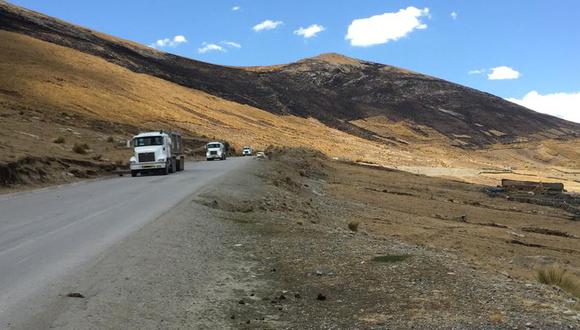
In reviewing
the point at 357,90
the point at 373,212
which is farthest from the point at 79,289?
the point at 357,90

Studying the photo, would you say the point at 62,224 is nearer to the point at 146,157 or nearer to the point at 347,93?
the point at 146,157

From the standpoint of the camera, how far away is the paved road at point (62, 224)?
8.55 meters

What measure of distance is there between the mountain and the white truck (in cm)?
6992

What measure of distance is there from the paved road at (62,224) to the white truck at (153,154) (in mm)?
8089

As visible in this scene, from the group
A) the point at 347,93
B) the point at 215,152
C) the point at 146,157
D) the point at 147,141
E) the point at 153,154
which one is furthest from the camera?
the point at 347,93

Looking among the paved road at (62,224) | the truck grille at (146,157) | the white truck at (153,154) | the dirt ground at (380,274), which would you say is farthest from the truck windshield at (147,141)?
the dirt ground at (380,274)

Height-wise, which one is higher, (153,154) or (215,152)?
(153,154)

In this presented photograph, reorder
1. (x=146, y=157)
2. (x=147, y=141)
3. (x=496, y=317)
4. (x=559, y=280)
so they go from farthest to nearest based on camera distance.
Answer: (x=147, y=141), (x=146, y=157), (x=559, y=280), (x=496, y=317)

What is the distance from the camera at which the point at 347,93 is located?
157 metres

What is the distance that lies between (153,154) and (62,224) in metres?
18.7

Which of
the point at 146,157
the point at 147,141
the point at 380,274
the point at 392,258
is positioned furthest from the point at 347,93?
the point at 380,274

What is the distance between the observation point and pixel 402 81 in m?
170

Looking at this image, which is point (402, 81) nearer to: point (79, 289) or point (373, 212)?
point (373, 212)

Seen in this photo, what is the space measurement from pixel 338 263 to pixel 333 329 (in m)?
3.32
